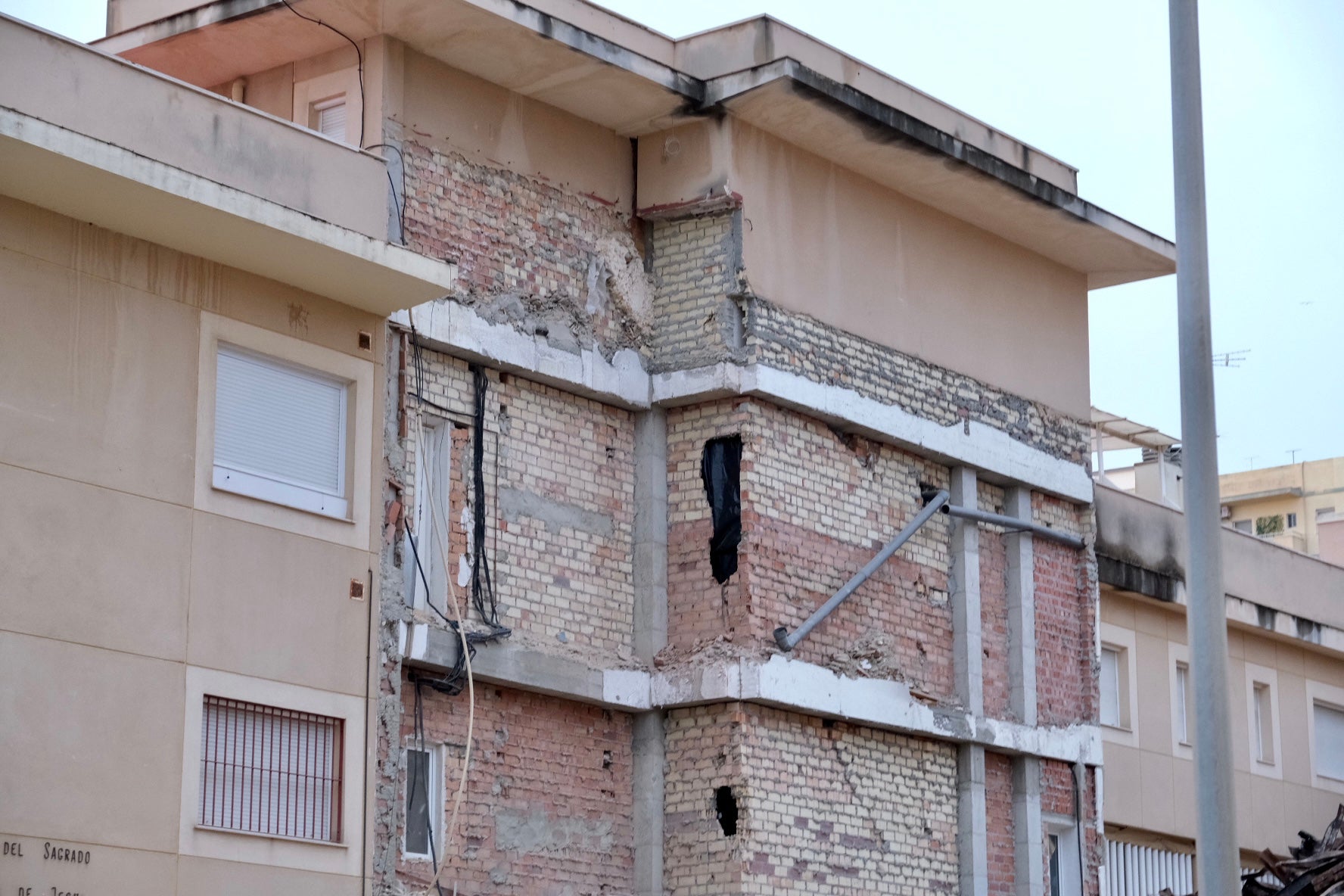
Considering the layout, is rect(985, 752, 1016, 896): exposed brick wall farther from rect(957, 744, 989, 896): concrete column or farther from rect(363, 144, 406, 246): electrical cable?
rect(363, 144, 406, 246): electrical cable

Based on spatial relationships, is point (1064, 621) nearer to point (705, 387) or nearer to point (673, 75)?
point (705, 387)

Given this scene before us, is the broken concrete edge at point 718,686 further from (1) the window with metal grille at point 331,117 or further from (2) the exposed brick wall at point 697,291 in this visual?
(1) the window with metal grille at point 331,117

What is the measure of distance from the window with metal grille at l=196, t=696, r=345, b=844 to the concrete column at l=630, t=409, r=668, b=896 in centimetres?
375

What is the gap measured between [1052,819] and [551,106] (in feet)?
27.5

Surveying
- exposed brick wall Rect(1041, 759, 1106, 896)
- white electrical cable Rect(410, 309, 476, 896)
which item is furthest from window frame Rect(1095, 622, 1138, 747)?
white electrical cable Rect(410, 309, 476, 896)

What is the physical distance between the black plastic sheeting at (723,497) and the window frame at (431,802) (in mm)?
2995

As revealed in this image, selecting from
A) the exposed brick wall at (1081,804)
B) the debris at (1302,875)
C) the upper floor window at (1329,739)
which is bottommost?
the debris at (1302,875)

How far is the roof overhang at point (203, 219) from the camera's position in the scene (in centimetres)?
1273

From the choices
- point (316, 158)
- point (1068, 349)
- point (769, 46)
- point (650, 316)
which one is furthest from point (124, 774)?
point (1068, 349)

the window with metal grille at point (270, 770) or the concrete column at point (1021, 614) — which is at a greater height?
the concrete column at point (1021, 614)

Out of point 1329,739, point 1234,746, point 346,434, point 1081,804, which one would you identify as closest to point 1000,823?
point 1081,804

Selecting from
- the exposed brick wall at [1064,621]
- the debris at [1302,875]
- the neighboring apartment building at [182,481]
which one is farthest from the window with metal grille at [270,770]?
the debris at [1302,875]

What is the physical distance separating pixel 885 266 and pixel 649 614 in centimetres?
415

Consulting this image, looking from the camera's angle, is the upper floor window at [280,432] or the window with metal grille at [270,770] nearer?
the window with metal grille at [270,770]
